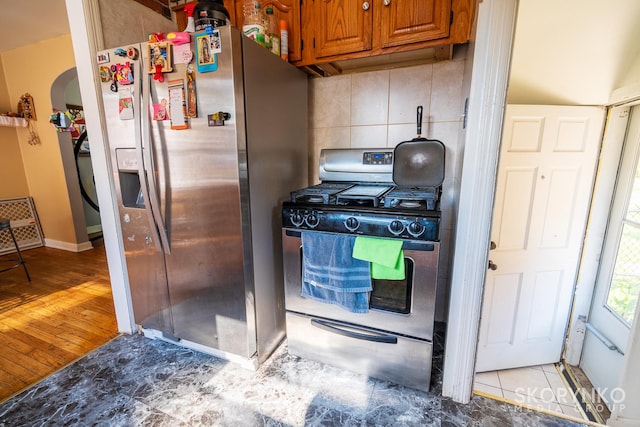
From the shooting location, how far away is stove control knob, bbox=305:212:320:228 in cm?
136

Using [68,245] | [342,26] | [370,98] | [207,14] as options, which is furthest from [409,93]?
[68,245]

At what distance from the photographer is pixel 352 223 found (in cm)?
129

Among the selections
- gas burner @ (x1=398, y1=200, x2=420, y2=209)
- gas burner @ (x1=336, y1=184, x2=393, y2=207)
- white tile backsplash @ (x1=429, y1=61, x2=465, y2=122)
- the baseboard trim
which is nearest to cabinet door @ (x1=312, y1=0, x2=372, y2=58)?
white tile backsplash @ (x1=429, y1=61, x2=465, y2=122)

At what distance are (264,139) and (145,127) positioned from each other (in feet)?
1.90

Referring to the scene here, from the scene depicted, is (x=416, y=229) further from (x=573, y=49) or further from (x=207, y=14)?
(x=573, y=49)

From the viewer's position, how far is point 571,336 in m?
2.30

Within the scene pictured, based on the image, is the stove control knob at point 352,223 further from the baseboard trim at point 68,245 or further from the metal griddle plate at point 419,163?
the baseboard trim at point 68,245

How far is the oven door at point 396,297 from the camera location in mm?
1217

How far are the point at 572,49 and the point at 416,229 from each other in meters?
1.57

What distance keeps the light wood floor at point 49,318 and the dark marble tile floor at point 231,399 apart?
0.22 meters

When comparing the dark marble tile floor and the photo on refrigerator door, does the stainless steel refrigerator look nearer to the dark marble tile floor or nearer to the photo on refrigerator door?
the photo on refrigerator door

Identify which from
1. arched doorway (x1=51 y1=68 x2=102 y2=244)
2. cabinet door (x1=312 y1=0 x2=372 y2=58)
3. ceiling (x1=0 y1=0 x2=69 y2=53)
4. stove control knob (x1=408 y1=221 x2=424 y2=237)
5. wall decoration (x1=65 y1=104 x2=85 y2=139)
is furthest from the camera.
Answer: wall decoration (x1=65 y1=104 x2=85 y2=139)

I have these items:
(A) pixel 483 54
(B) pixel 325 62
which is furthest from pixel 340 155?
(A) pixel 483 54

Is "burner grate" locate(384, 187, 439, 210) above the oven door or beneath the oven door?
above
